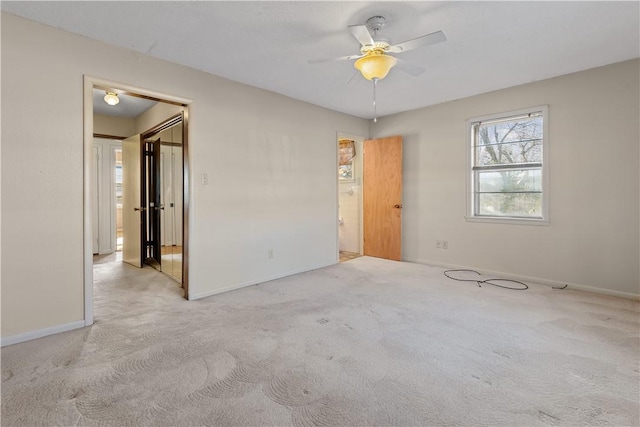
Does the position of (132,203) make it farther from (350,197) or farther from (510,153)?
(510,153)

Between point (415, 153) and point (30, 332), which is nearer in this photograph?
point (30, 332)

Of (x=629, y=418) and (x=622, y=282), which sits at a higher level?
(x=622, y=282)

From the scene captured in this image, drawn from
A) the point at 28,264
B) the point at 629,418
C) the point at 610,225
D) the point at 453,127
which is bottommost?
the point at 629,418

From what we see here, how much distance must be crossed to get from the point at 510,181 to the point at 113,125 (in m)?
6.20

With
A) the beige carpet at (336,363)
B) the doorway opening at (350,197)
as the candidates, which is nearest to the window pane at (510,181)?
the beige carpet at (336,363)

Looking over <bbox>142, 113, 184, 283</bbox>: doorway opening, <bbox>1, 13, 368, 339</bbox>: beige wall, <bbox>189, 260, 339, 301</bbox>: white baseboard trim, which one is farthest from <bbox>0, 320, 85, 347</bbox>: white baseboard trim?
<bbox>142, 113, 184, 283</bbox>: doorway opening

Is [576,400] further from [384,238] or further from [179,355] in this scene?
[384,238]

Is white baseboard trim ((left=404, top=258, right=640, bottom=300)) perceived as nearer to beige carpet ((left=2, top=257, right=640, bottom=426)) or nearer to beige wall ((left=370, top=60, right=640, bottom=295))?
beige wall ((left=370, top=60, right=640, bottom=295))

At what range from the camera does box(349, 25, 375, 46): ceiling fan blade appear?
2081mm

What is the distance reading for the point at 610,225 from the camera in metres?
3.39

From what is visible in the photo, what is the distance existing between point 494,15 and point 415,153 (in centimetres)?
272

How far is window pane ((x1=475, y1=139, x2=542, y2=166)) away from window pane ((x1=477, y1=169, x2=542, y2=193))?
142 mm

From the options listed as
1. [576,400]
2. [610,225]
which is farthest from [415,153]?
[576,400]

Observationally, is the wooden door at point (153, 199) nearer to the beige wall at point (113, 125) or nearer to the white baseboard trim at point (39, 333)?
the beige wall at point (113, 125)
